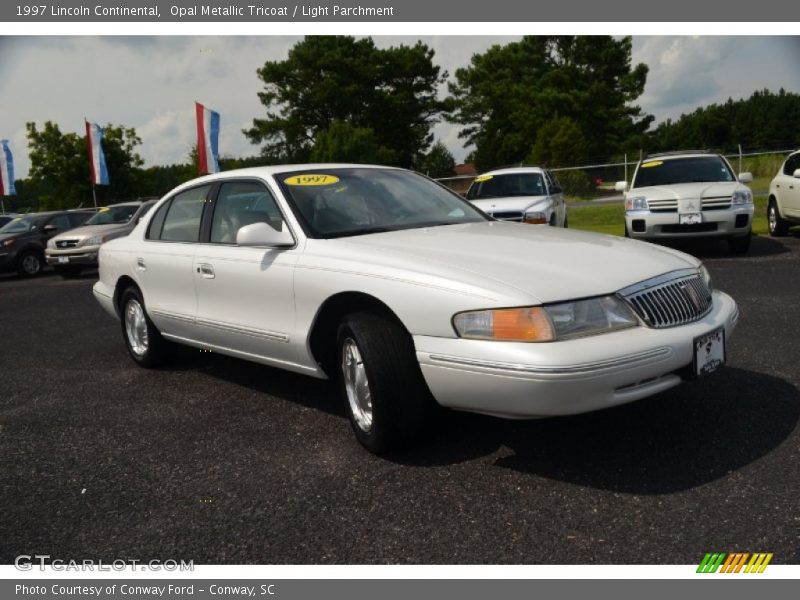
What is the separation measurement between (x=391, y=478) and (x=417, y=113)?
53.1 metres

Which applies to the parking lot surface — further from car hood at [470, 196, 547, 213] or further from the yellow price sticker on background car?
car hood at [470, 196, 547, 213]

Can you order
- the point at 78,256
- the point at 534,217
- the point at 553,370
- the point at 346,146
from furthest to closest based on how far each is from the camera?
1. the point at 346,146
2. the point at 78,256
3. the point at 534,217
4. the point at 553,370

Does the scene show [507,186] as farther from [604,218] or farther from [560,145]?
[560,145]

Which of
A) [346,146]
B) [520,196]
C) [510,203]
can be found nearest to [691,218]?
[510,203]

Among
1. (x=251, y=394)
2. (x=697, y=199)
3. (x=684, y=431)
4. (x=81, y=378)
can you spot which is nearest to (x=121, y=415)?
(x=251, y=394)

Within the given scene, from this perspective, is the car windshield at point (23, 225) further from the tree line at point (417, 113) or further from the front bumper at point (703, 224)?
the tree line at point (417, 113)

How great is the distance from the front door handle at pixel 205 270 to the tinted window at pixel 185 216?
0.30 m

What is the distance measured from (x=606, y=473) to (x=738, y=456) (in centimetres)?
62

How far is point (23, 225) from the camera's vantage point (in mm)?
17453

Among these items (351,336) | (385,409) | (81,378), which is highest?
(351,336)

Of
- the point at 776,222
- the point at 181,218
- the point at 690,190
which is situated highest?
the point at 181,218

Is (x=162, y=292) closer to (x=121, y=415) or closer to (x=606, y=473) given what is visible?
(x=121, y=415)

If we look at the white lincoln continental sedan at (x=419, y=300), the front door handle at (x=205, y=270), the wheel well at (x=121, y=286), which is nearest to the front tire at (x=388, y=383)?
the white lincoln continental sedan at (x=419, y=300)

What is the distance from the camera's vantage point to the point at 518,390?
3.12 m
